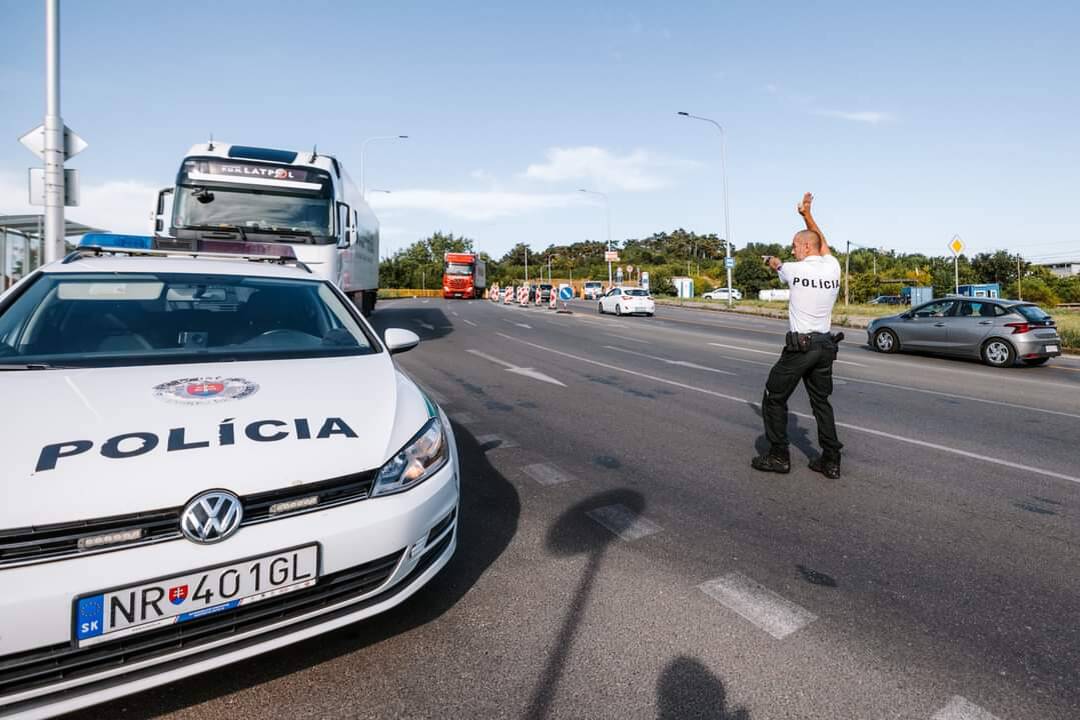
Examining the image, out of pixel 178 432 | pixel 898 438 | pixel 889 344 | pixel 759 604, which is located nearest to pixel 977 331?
pixel 889 344

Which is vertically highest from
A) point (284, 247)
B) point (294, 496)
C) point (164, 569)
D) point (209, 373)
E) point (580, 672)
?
point (284, 247)

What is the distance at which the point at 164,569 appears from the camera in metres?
1.79

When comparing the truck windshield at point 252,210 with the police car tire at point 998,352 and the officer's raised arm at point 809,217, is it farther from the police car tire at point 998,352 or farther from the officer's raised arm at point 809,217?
the police car tire at point 998,352

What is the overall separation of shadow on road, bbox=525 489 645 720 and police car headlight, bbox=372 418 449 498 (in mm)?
870

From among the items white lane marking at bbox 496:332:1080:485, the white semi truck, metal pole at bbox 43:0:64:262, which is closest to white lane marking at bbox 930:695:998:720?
white lane marking at bbox 496:332:1080:485

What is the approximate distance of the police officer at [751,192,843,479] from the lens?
173 inches

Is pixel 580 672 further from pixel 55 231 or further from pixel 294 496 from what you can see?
pixel 55 231

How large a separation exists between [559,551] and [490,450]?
6.75 ft

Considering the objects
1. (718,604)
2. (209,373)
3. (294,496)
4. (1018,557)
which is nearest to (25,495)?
(294,496)

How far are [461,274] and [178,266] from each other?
141 feet

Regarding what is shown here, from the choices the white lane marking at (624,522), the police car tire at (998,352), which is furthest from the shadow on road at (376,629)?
the police car tire at (998,352)

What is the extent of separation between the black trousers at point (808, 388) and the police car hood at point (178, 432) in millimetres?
2871

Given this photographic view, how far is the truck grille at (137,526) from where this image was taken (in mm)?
1698

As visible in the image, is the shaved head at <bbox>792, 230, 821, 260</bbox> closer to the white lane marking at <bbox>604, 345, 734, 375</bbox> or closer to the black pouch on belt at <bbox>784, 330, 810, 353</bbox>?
the black pouch on belt at <bbox>784, 330, 810, 353</bbox>
